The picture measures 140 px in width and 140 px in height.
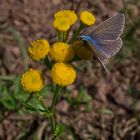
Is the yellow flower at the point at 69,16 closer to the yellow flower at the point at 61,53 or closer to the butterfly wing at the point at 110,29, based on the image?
the yellow flower at the point at 61,53

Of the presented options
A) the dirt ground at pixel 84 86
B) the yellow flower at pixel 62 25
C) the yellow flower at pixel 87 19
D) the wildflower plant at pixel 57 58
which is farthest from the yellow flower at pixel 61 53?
the dirt ground at pixel 84 86

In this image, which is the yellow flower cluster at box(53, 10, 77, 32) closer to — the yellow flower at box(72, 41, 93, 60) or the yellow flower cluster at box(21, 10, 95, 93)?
the yellow flower cluster at box(21, 10, 95, 93)

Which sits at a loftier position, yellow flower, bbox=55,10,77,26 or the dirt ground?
yellow flower, bbox=55,10,77,26

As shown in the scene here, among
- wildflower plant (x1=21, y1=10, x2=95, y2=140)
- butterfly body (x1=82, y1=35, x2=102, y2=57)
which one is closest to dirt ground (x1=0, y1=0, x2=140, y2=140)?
wildflower plant (x1=21, y1=10, x2=95, y2=140)

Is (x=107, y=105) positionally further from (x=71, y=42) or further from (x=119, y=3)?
(x=71, y=42)

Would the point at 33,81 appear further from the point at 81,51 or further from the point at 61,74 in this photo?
the point at 81,51
